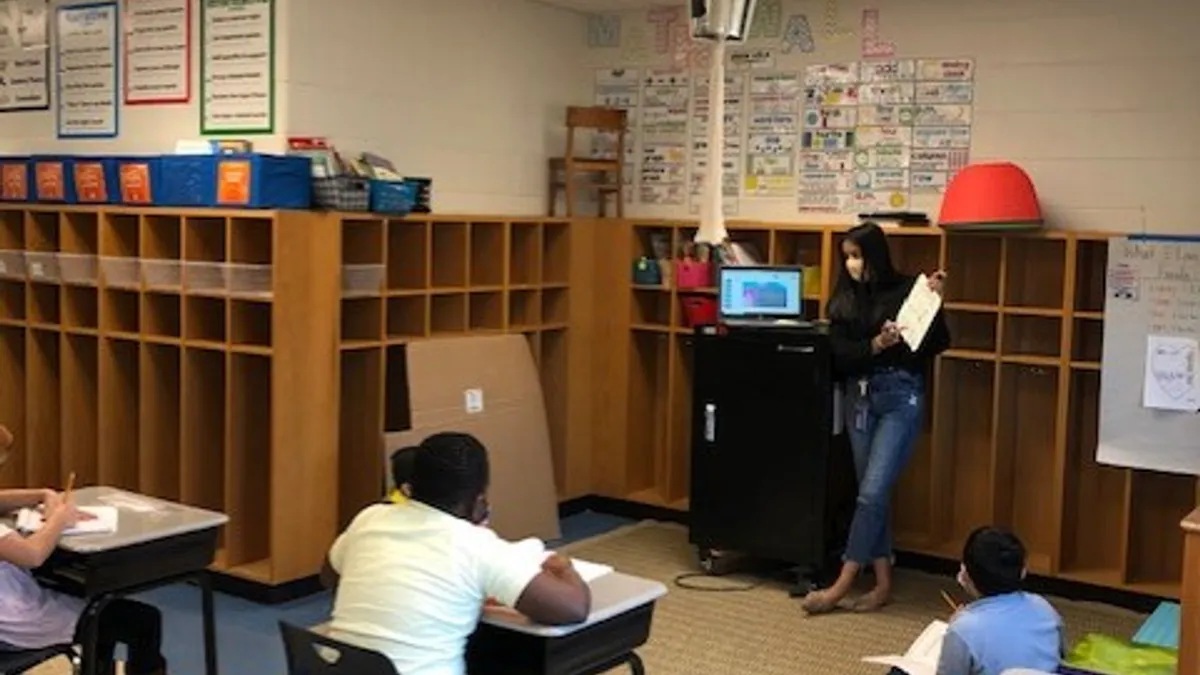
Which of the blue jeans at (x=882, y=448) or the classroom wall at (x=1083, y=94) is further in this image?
the classroom wall at (x=1083, y=94)

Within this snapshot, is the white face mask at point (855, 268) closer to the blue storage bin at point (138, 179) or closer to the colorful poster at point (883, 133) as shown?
the colorful poster at point (883, 133)

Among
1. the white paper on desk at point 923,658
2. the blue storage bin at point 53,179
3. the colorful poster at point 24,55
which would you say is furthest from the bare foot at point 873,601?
the colorful poster at point 24,55

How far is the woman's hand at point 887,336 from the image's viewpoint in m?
5.51

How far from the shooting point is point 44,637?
140 inches

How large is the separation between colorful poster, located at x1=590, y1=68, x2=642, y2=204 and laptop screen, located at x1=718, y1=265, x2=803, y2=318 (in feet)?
4.34

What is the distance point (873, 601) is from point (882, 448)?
641mm

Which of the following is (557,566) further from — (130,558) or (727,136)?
(727,136)

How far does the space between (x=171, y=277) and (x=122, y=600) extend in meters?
2.31

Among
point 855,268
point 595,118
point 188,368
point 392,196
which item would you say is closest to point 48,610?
point 188,368

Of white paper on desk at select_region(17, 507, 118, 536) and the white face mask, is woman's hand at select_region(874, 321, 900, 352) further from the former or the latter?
white paper on desk at select_region(17, 507, 118, 536)

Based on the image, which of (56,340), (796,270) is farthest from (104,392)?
(796,270)

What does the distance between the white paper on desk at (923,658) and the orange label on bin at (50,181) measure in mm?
4307

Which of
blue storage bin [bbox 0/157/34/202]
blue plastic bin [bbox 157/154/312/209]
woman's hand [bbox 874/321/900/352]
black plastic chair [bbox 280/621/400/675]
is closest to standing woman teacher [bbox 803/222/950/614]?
woman's hand [bbox 874/321/900/352]

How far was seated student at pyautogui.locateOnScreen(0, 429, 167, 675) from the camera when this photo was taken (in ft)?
11.1
